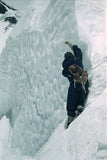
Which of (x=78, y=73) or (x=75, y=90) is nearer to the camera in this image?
(x=78, y=73)

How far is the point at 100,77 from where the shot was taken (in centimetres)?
392

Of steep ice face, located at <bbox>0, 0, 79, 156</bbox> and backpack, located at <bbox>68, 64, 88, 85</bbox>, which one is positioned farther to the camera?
steep ice face, located at <bbox>0, 0, 79, 156</bbox>

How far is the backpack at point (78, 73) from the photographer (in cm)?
388

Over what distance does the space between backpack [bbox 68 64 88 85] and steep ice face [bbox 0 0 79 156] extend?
129cm

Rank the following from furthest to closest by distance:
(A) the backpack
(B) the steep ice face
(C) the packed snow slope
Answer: (B) the steep ice face
(A) the backpack
(C) the packed snow slope

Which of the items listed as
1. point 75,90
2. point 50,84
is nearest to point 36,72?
point 50,84

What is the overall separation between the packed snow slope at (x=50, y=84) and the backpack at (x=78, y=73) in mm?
190

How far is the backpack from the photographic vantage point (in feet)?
12.7

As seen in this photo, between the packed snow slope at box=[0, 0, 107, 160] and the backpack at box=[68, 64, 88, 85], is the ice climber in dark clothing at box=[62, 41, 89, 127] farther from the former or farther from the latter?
the packed snow slope at box=[0, 0, 107, 160]

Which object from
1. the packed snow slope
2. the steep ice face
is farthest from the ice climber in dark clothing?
the steep ice face

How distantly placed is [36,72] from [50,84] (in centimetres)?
85

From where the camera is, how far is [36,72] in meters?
6.48

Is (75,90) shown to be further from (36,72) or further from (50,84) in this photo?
(36,72)

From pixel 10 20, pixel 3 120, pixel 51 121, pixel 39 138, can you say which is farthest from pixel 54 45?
pixel 10 20
